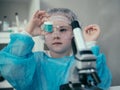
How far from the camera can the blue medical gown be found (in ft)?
2.48

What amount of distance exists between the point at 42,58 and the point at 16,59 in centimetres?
19

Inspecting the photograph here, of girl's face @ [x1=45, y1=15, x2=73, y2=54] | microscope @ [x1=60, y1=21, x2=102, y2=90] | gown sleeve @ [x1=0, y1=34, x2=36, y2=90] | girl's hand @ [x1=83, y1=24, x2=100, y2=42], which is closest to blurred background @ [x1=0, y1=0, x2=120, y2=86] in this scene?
girl's hand @ [x1=83, y1=24, x2=100, y2=42]

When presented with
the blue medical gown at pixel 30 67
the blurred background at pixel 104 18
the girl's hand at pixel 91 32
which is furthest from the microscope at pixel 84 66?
the blurred background at pixel 104 18

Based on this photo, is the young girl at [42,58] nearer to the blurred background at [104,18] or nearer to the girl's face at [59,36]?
the girl's face at [59,36]

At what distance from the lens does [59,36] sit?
879 millimetres

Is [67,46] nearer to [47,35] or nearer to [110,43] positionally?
A: [47,35]

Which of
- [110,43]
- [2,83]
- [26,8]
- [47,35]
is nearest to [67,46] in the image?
[47,35]

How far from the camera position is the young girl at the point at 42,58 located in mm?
761

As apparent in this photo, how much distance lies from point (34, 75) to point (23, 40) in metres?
0.18

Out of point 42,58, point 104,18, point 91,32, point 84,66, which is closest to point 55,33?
point 42,58

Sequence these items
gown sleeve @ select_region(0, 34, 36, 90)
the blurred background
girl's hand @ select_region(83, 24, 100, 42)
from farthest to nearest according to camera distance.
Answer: the blurred background → girl's hand @ select_region(83, 24, 100, 42) → gown sleeve @ select_region(0, 34, 36, 90)

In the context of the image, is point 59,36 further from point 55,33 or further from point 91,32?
point 91,32

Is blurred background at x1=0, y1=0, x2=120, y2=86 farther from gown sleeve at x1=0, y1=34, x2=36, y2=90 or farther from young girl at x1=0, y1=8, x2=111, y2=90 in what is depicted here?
gown sleeve at x1=0, y1=34, x2=36, y2=90

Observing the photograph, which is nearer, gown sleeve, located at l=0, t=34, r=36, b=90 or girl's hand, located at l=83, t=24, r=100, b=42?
gown sleeve, located at l=0, t=34, r=36, b=90
